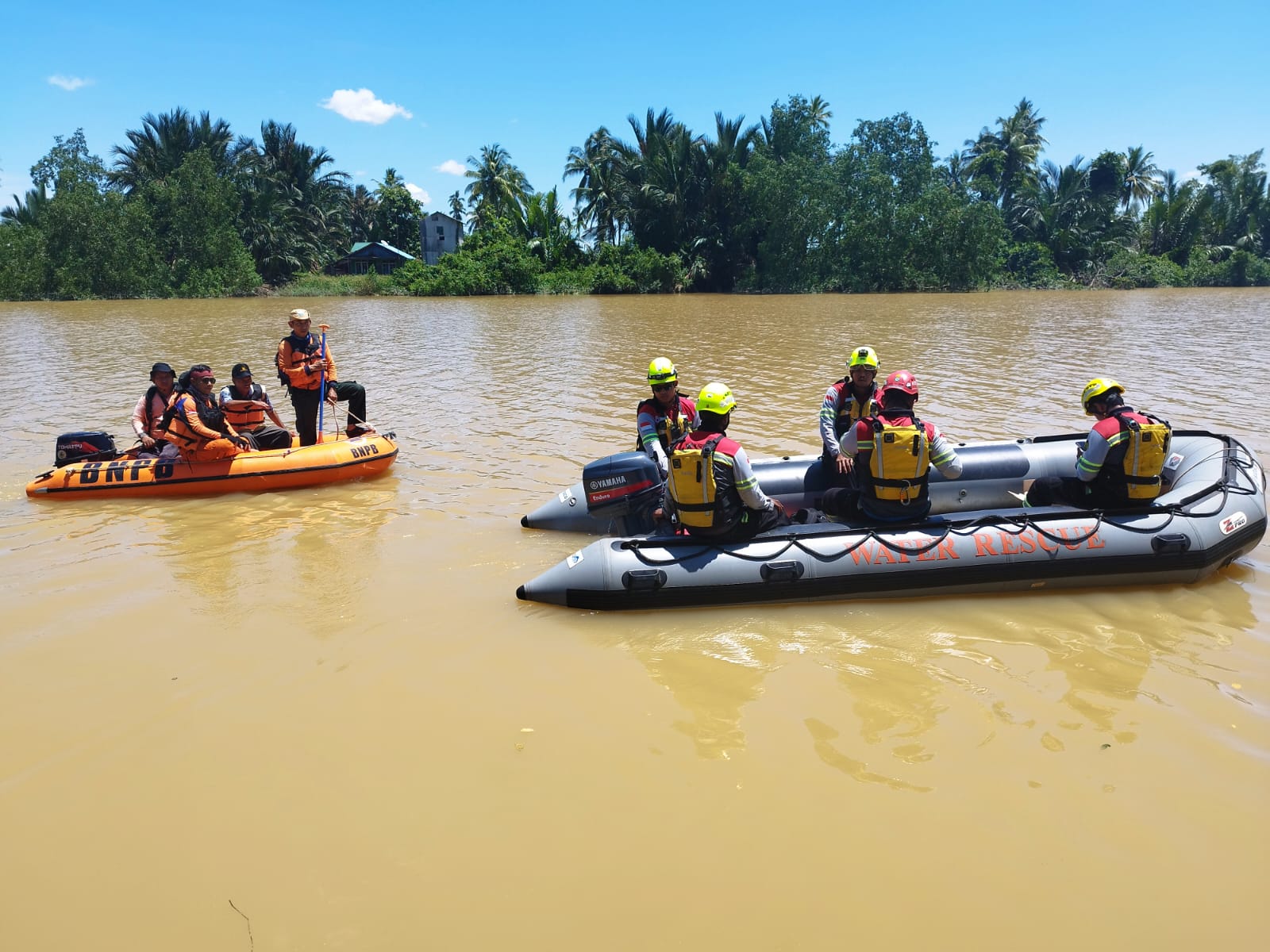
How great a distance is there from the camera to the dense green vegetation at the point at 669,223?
3788 cm

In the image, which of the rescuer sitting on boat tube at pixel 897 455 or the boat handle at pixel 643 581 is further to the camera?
the rescuer sitting on boat tube at pixel 897 455

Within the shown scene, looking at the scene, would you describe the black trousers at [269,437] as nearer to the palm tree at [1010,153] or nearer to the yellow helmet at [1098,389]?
the yellow helmet at [1098,389]

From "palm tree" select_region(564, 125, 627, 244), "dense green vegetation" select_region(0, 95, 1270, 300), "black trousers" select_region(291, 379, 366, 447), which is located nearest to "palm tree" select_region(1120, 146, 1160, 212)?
"dense green vegetation" select_region(0, 95, 1270, 300)

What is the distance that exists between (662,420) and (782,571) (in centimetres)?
141

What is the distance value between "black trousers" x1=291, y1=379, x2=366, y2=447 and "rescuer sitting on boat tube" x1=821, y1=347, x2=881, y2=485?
4514mm


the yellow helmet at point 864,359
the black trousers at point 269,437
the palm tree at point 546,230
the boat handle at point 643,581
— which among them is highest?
the palm tree at point 546,230

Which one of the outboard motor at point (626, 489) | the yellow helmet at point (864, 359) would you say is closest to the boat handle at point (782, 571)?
the outboard motor at point (626, 489)

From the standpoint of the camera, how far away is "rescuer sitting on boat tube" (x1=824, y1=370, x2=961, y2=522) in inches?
182

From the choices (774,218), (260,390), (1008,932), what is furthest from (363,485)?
(774,218)

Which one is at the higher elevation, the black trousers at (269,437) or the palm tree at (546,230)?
the palm tree at (546,230)

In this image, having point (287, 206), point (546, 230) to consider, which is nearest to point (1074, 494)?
point (546, 230)

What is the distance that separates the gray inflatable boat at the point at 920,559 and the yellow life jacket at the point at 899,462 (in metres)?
0.19

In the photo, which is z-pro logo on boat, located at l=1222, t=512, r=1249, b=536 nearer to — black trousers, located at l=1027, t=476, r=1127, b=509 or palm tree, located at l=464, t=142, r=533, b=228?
black trousers, located at l=1027, t=476, r=1127, b=509

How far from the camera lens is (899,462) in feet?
15.4
